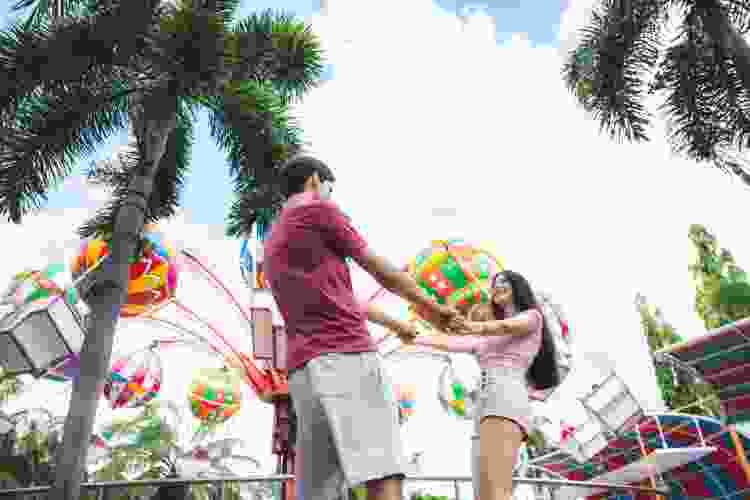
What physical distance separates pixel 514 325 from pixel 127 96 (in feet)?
24.0

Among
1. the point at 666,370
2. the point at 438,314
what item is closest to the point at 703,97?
the point at 438,314

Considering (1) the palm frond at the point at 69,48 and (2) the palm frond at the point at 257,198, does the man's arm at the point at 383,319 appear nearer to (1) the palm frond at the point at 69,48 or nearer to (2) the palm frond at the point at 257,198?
(2) the palm frond at the point at 257,198

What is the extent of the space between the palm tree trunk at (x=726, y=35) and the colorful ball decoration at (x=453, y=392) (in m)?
7.93

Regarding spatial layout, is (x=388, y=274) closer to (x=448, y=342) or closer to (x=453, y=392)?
(x=448, y=342)

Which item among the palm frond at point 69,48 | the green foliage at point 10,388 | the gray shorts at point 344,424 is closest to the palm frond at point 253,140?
the palm frond at point 69,48

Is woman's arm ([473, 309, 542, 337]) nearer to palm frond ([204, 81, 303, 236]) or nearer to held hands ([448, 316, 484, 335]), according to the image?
held hands ([448, 316, 484, 335])

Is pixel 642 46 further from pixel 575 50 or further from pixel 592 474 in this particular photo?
pixel 592 474

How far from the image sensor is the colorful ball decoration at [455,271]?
10023 mm

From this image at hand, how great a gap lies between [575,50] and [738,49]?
→ 2.98 metres

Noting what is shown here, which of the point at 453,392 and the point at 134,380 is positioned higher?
the point at 134,380

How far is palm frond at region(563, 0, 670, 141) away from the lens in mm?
10125

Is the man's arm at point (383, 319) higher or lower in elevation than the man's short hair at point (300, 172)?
lower

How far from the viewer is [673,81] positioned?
33.8ft

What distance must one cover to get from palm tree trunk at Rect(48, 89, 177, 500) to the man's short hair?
4727 mm
